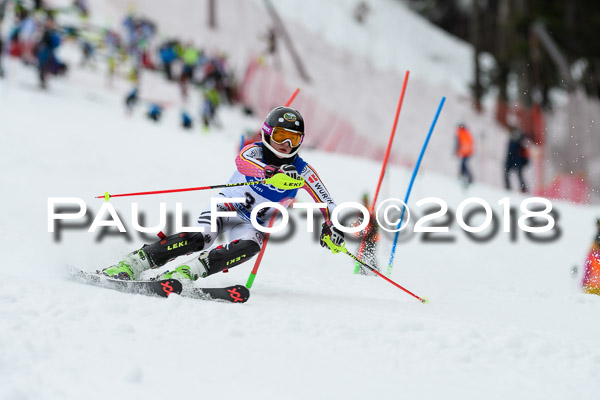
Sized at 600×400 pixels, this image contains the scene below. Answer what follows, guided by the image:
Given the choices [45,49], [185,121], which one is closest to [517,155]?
[185,121]

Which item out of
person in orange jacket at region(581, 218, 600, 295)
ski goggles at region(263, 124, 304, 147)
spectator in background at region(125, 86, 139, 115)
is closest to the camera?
ski goggles at region(263, 124, 304, 147)

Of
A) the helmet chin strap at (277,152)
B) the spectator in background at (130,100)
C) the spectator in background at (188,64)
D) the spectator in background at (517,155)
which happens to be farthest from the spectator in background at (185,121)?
the helmet chin strap at (277,152)

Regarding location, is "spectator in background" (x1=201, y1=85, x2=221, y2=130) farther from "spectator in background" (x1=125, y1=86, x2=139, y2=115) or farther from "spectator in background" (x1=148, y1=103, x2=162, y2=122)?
"spectator in background" (x1=125, y1=86, x2=139, y2=115)

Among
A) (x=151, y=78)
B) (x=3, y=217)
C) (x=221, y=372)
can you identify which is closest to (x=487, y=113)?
(x=151, y=78)

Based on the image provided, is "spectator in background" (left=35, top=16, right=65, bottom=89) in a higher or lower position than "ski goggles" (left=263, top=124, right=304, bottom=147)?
higher

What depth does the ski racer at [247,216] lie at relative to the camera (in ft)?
15.5

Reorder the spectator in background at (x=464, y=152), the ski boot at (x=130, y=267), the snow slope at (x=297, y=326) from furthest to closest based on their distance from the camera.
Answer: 1. the spectator in background at (x=464, y=152)
2. the ski boot at (x=130, y=267)
3. the snow slope at (x=297, y=326)

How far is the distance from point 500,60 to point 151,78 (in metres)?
12.7

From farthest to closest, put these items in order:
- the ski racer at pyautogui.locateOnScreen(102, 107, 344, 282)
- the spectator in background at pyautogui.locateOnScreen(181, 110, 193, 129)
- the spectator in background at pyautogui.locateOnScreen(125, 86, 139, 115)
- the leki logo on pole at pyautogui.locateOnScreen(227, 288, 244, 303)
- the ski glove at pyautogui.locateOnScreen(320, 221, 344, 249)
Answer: the spectator in background at pyautogui.locateOnScreen(181, 110, 193, 129)
the spectator in background at pyautogui.locateOnScreen(125, 86, 139, 115)
the ski glove at pyautogui.locateOnScreen(320, 221, 344, 249)
the ski racer at pyautogui.locateOnScreen(102, 107, 344, 282)
the leki logo on pole at pyautogui.locateOnScreen(227, 288, 244, 303)

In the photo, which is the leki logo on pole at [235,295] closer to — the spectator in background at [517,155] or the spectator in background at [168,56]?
the spectator in background at [517,155]

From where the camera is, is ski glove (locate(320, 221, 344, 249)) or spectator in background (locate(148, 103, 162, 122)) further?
spectator in background (locate(148, 103, 162, 122))

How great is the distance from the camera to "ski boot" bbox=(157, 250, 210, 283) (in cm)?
463

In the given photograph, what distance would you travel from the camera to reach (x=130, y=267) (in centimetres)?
471

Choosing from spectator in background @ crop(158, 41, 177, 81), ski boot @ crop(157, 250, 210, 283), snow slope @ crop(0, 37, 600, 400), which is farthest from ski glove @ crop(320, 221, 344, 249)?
spectator in background @ crop(158, 41, 177, 81)
